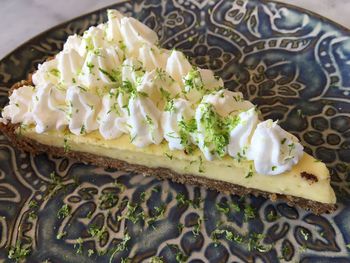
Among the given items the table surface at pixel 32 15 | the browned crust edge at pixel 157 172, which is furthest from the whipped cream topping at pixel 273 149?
the table surface at pixel 32 15

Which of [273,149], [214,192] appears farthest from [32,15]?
[273,149]

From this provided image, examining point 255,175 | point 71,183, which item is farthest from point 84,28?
point 255,175

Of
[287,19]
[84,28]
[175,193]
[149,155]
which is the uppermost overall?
[287,19]

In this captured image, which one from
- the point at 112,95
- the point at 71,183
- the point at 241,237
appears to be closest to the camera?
the point at 241,237

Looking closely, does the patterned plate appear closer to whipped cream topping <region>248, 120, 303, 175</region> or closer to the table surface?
whipped cream topping <region>248, 120, 303, 175</region>

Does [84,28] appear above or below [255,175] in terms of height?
above

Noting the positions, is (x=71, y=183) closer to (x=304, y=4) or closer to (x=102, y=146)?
(x=102, y=146)

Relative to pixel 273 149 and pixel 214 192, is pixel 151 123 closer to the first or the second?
pixel 214 192

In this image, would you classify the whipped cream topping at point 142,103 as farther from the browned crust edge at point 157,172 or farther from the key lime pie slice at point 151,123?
the browned crust edge at point 157,172
